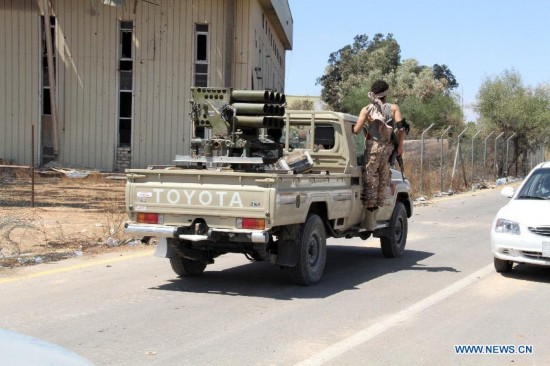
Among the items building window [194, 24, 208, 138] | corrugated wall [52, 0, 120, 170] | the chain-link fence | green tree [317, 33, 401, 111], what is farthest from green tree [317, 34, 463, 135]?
corrugated wall [52, 0, 120, 170]

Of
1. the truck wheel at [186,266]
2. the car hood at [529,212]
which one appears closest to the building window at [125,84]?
the truck wheel at [186,266]

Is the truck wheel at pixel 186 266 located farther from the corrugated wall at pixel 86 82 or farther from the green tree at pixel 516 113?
the green tree at pixel 516 113

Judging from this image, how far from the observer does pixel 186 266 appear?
917cm

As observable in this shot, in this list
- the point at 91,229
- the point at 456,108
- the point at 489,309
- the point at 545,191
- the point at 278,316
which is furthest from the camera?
the point at 456,108

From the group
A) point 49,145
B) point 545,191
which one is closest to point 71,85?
point 49,145

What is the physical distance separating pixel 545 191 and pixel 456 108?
3757 cm

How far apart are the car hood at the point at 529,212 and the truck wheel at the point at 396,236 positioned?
6.27ft

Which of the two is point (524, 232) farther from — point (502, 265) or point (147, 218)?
point (147, 218)

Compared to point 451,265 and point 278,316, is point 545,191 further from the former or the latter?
point 278,316

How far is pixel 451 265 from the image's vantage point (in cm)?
1067

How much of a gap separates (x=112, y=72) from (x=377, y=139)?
2056 cm

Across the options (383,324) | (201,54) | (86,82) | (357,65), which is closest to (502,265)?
(383,324)

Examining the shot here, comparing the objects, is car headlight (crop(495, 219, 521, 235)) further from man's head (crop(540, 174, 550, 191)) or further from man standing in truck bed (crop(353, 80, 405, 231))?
man standing in truck bed (crop(353, 80, 405, 231))

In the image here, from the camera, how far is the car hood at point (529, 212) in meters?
9.07
